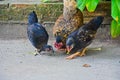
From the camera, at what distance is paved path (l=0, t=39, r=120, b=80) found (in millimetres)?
3912

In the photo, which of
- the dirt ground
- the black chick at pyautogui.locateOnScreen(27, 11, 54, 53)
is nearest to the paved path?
the dirt ground

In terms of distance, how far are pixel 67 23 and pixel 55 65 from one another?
0.57 meters

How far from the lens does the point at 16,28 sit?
17.2 feet

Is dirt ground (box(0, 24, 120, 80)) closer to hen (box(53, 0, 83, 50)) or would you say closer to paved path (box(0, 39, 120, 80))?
paved path (box(0, 39, 120, 80))

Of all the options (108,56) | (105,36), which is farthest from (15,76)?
(105,36)

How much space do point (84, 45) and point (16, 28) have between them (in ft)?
4.15

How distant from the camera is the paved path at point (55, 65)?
3912mm

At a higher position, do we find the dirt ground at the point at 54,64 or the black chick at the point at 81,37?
the black chick at the point at 81,37

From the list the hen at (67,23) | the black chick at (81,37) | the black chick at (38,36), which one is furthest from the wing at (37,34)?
the black chick at (81,37)

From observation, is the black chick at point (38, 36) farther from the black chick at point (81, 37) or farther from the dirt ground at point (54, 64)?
the black chick at point (81, 37)

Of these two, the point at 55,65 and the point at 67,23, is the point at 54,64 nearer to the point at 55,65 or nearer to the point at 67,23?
the point at 55,65

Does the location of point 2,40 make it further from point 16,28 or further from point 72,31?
point 72,31

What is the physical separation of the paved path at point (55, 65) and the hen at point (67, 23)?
8.5 inches

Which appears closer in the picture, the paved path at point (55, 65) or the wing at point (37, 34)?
the paved path at point (55, 65)
